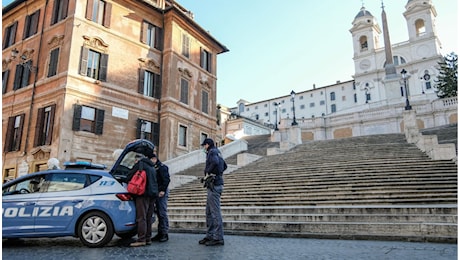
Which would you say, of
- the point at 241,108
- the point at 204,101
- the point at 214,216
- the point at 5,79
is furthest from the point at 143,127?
the point at 241,108

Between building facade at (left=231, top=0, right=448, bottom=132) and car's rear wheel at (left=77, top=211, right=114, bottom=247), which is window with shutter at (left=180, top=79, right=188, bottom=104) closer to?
car's rear wheel at (left=77, top=211, right=114, bottom=247)

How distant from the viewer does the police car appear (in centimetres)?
583

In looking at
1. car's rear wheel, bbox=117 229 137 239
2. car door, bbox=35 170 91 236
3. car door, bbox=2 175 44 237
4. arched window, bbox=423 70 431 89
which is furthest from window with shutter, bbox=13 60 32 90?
arched window, bbox=423 70 431 89

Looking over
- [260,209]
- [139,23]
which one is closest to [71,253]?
[260,209]

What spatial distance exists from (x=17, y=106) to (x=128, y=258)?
19.9 m

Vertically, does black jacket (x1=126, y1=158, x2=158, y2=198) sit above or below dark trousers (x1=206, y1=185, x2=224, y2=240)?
above

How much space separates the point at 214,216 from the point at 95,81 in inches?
623

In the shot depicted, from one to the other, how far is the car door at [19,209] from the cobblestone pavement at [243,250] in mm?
310

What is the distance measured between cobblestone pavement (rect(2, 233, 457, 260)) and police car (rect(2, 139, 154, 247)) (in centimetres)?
27

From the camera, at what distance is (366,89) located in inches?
Answer: 2810

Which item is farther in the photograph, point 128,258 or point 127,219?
point 127,219

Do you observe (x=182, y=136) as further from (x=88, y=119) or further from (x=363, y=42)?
(x=363, y=42)

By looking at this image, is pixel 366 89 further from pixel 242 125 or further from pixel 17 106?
pixel 17 106

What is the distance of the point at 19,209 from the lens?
19.4 ft
